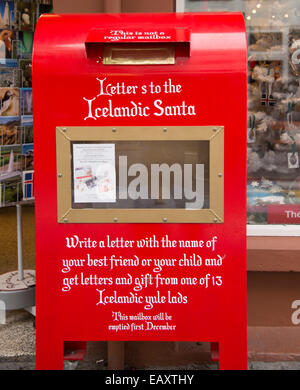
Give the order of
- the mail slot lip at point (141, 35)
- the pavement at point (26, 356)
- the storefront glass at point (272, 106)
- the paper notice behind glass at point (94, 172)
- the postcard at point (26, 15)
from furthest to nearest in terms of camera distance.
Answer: the postcard at point (26, 15), the storefront glass at point (272, 106), the pavement at point (26, 356), the paper notice behind glass at point (94, 172), the mail slot lip at point (141, 35)

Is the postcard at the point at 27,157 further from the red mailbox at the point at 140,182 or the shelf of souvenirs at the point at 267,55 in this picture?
the shelf of souvenirs at the point at 267,55

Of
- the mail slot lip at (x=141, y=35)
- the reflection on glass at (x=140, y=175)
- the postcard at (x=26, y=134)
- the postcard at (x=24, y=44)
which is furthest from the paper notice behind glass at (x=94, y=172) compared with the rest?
the postcard at (x=24, y=44)

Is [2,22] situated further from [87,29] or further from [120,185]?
A: [120,185]

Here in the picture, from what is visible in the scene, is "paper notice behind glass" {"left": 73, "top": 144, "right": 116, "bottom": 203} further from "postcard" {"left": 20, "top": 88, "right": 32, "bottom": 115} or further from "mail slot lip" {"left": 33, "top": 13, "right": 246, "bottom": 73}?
"postcard" {"left": 20, "top": 88, "right": 32, "bottom": 115}

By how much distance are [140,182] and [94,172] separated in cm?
22

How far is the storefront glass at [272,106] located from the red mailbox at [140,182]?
1192 millimetres

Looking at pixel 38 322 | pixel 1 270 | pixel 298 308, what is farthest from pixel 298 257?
pixel 1 270

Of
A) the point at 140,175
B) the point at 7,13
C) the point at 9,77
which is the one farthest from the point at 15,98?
the point at 140,175

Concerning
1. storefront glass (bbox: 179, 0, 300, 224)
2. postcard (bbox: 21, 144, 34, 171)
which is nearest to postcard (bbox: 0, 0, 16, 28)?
postcard (bbox: 21, 144, 34, 171)

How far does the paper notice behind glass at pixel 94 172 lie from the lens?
2.50 metres

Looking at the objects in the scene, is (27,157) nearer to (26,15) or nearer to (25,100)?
(25,100)

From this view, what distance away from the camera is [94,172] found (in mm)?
2512

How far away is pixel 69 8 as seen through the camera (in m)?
3.30

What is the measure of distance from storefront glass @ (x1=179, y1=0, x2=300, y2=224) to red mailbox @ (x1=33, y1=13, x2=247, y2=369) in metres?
1.19
